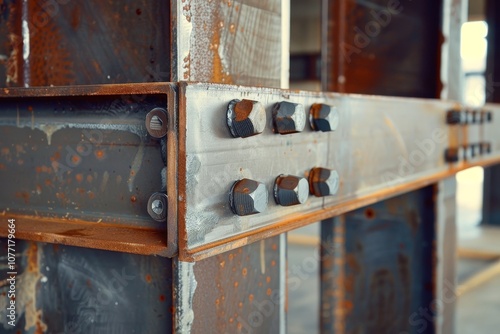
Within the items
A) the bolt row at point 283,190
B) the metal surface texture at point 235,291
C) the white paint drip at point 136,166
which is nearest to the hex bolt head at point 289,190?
the bolt row at point 283,190

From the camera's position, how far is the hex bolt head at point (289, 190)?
1.40 m

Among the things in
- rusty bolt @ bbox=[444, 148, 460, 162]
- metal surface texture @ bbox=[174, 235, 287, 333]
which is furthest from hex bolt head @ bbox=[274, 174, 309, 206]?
rusty bolt @ bbox=[444, 148, 460, 162]

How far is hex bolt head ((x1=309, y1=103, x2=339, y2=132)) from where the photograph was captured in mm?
1513

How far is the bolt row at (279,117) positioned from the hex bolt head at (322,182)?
0.38 feet

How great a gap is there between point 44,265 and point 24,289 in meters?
0.10

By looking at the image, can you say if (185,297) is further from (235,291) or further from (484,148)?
(484,148)

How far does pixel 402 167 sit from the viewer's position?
86.7 inches

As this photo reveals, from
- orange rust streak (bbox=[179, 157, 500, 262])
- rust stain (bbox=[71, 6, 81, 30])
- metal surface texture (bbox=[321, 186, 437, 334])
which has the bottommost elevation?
metal surface texture (bbox=[321, 186, 437, 334])

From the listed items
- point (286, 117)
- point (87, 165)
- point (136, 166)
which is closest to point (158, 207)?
point (136, 166)

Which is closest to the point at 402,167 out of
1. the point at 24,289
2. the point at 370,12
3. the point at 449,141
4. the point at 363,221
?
the point at 449,141

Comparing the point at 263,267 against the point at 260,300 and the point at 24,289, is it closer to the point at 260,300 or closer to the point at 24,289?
the point at 260,300

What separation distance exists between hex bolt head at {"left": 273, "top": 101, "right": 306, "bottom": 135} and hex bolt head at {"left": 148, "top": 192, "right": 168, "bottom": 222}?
13.0 inches

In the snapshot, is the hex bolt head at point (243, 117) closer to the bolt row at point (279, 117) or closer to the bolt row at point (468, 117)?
the bolt row at point (279, 117)

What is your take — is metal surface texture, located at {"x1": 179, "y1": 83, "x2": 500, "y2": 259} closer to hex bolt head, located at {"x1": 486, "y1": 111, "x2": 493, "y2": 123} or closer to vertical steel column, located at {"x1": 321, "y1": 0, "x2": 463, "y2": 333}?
vertical steel column, located at {"x1": 321, "y1": 0, "x2": 463, "y2": 333}
